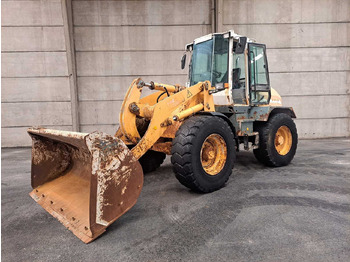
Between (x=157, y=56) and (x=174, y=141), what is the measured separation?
6214 millimetres

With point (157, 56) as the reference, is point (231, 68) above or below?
below

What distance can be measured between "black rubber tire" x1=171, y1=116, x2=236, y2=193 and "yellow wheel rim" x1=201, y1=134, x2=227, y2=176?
0.11 metres

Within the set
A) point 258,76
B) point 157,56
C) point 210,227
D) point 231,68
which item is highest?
point 157,56

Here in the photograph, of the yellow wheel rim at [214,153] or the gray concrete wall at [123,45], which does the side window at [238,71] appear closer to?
the yellow wheel rim at [214,153]

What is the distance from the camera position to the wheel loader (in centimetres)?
208

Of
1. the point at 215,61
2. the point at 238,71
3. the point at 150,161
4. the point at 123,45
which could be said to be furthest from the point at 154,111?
the point at 123,45

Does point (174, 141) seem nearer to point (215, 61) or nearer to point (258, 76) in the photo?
point (215, 61)

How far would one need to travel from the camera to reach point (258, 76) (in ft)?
14.9

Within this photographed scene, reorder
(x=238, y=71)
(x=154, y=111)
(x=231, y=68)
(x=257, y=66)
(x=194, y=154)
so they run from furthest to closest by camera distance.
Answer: (x=257, y=66) → (x=238, y=71) → (x=231, y=68) → (x=154, y=111) → (x=194, y=154)

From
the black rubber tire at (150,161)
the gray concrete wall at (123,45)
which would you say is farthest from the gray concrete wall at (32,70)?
the black rubber tire at (150,161)

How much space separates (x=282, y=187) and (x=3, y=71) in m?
9.42

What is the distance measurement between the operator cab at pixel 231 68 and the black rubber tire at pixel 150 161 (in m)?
1.54

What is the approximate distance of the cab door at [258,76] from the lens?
438 cm

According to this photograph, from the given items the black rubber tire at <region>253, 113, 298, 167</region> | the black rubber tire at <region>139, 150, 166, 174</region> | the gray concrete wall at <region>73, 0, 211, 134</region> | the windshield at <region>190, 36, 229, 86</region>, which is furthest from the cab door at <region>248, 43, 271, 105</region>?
the gray concrete wall at <region>73, 0, 211, 134</region>
